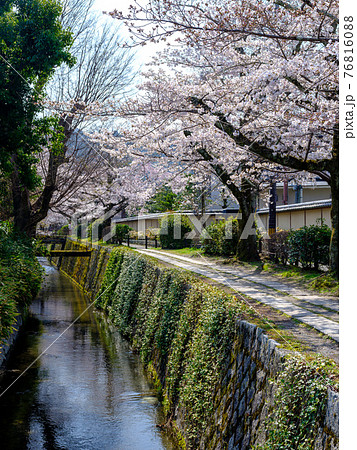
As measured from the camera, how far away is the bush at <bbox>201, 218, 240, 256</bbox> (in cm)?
1797

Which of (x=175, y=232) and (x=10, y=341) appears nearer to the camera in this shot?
(x=10, y=341)

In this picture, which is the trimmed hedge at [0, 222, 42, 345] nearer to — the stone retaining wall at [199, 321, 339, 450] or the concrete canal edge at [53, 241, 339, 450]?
the concrete canal edge at [53, 241, 339, 450]

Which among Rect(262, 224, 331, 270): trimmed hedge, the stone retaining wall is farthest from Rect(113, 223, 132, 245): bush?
the stone retaining wall

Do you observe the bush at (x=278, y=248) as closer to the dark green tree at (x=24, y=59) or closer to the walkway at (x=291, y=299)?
the walkway at (x=291, y=299)

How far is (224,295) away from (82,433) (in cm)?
359

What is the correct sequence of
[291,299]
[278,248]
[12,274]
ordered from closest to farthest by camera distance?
[291,299] → [12,274] → [278,248]

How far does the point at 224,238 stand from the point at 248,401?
13.1m

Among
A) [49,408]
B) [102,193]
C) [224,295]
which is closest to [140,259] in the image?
[49,408]

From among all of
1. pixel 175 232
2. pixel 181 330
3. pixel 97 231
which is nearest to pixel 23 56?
pixel 181 330

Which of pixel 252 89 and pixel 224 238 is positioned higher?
pixel 252 89

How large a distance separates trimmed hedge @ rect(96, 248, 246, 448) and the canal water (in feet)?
1.88

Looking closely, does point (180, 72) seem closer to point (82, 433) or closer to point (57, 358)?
point (57, 358)

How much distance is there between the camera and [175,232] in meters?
25.8

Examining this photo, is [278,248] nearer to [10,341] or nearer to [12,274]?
[12,274]
